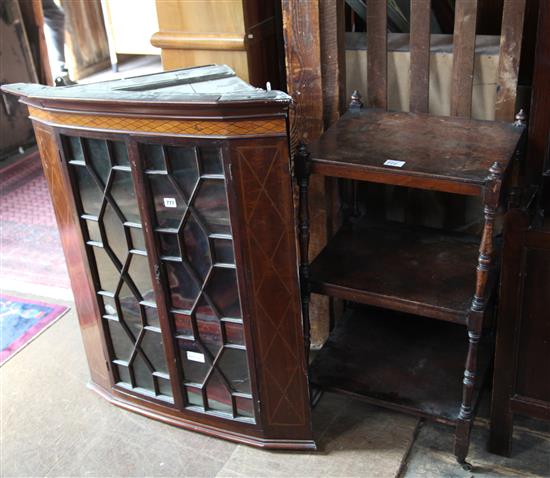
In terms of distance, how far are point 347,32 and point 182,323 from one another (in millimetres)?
1307

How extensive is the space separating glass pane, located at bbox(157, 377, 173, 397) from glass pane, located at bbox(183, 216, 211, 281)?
57cm

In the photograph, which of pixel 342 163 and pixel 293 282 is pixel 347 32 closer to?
pixel 342 163

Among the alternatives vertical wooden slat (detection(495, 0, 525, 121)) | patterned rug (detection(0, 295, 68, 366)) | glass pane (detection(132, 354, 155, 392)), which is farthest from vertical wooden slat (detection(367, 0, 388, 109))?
patterned rug (detection(0, 295, 68, 366))

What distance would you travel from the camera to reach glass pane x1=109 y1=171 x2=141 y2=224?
95.0 inches

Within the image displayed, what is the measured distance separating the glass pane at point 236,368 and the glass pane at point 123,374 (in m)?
0.48

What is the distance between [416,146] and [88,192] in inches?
44.2

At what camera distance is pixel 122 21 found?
20.7 feet

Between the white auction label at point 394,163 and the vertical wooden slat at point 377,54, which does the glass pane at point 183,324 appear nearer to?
the white auction label at point 394,163

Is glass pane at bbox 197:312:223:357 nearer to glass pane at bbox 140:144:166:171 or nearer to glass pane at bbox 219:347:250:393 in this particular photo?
glass pane at bbox 219:347:250:393

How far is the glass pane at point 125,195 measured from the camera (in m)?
2.41

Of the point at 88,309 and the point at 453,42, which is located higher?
the point at 453,42

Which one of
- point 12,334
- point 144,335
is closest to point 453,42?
point 144,335

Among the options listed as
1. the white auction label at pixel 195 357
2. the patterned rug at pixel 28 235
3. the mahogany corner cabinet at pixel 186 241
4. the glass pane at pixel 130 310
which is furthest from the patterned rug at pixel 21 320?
the white auction label at pixel 195 357

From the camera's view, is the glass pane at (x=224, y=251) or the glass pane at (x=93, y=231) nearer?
the glass pane at (x=224, y=251)
